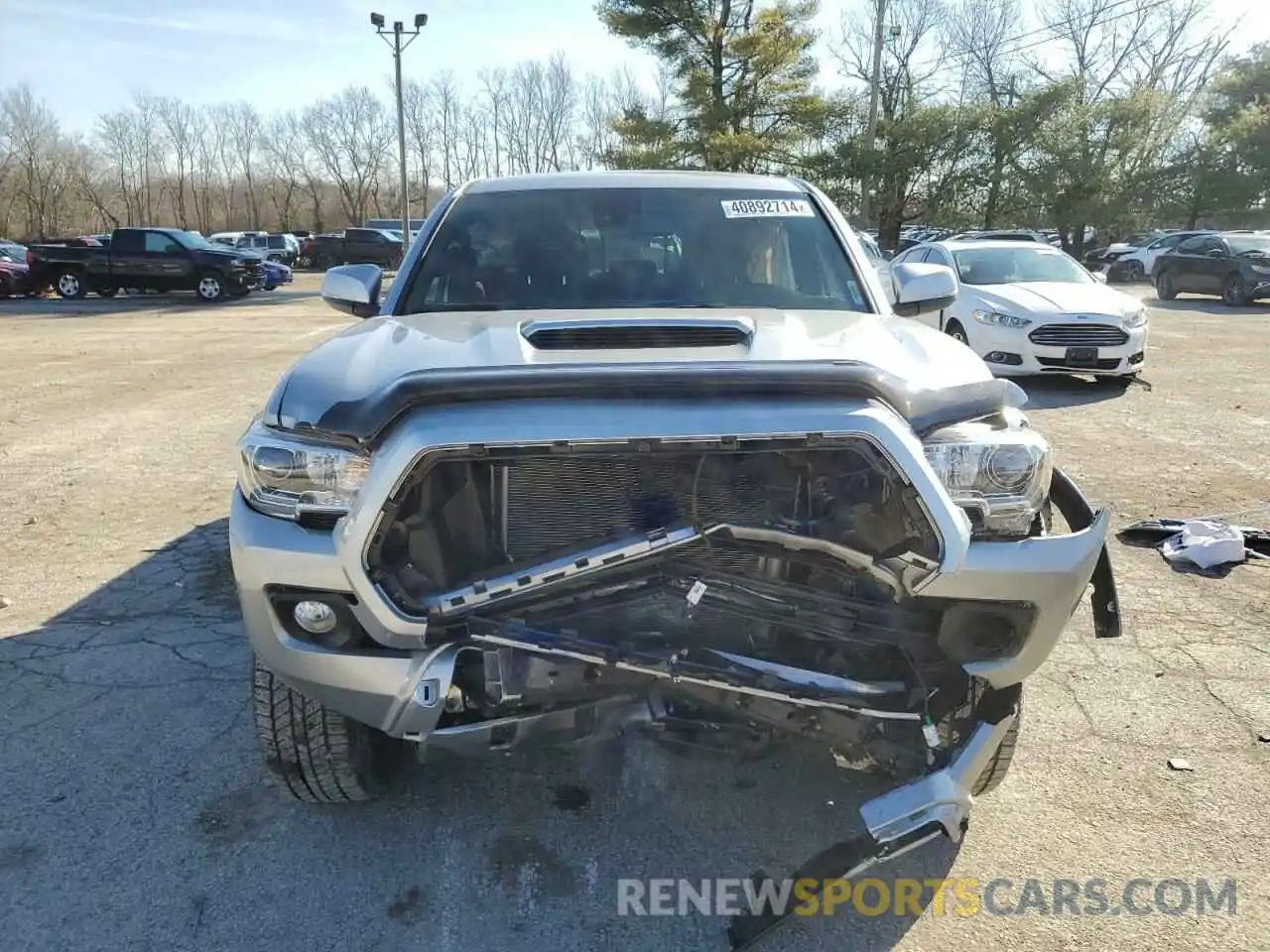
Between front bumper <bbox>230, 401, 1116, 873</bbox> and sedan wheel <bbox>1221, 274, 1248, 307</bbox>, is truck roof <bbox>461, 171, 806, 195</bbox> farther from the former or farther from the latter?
sedan wheel <bbox>1221, 274, 1248, 307</bbox>

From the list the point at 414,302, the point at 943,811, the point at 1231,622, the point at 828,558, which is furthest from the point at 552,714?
the point at 1231,622

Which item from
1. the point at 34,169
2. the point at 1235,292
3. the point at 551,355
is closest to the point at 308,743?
the point at 551,355

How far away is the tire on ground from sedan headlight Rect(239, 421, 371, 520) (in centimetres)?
53

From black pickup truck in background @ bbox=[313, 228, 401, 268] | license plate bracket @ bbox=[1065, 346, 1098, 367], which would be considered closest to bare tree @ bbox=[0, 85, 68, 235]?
black pickup truck in background @ bbox=[313, 228, 401, 268]

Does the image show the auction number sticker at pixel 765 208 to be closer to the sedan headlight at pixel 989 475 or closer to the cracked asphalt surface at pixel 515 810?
the sedan headlight at pixel 989 475

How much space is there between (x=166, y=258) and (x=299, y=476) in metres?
25.2

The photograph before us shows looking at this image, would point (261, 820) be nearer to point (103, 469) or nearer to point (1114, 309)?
point (103, 469)

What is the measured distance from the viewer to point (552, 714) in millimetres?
2348

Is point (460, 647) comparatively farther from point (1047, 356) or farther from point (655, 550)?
point (1047, 356)

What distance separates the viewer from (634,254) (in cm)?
359

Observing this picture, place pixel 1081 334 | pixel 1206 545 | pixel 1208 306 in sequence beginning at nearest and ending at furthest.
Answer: pixel 1206 545 → pixel 1081 334 → pixel 1208 306

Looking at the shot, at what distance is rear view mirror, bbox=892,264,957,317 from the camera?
12.3 ft

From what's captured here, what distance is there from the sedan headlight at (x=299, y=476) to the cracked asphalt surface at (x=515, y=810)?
1.01m

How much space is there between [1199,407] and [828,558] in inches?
334
